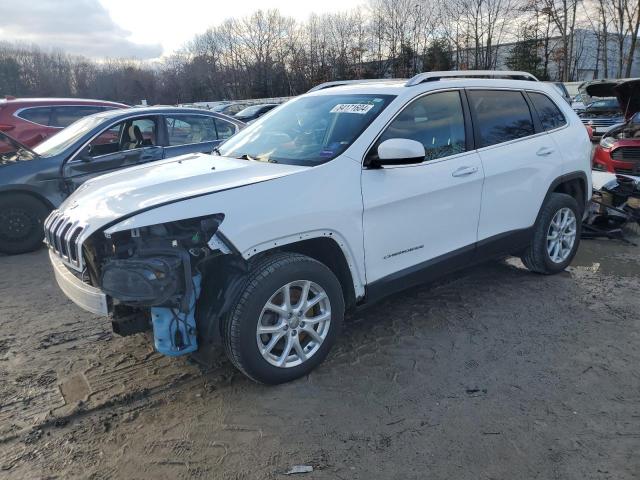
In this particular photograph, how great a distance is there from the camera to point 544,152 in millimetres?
4746

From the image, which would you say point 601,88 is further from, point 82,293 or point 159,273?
point 82,293

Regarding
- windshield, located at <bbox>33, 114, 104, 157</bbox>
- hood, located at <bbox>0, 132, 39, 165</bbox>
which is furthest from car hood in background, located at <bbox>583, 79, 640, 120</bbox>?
hood, located at <bbox>0, 132, 39, 165</bbox>

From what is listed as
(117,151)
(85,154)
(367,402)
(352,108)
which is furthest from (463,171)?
(85,154)

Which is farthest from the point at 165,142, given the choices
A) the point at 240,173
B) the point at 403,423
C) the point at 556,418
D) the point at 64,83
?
the point at 64,83

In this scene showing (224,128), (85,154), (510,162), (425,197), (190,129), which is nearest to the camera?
(425,197)

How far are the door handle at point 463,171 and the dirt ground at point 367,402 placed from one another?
3.91 ft

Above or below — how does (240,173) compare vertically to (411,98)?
below

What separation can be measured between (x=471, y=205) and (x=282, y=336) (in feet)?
6.34

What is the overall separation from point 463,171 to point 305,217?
61.1 inches

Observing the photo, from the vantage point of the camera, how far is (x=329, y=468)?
258 centimetres

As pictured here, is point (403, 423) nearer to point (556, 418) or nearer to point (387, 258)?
point (556, 418)

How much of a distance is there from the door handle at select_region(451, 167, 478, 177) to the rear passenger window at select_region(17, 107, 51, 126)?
699cm

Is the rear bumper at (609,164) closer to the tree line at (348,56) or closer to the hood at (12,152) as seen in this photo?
the hood at (12,152)

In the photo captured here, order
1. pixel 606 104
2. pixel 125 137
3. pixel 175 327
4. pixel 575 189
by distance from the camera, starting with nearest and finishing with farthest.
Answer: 1. pixel 175 327
2. pixel 575 189
3. pixel 125 137
4. pixel 606 104
